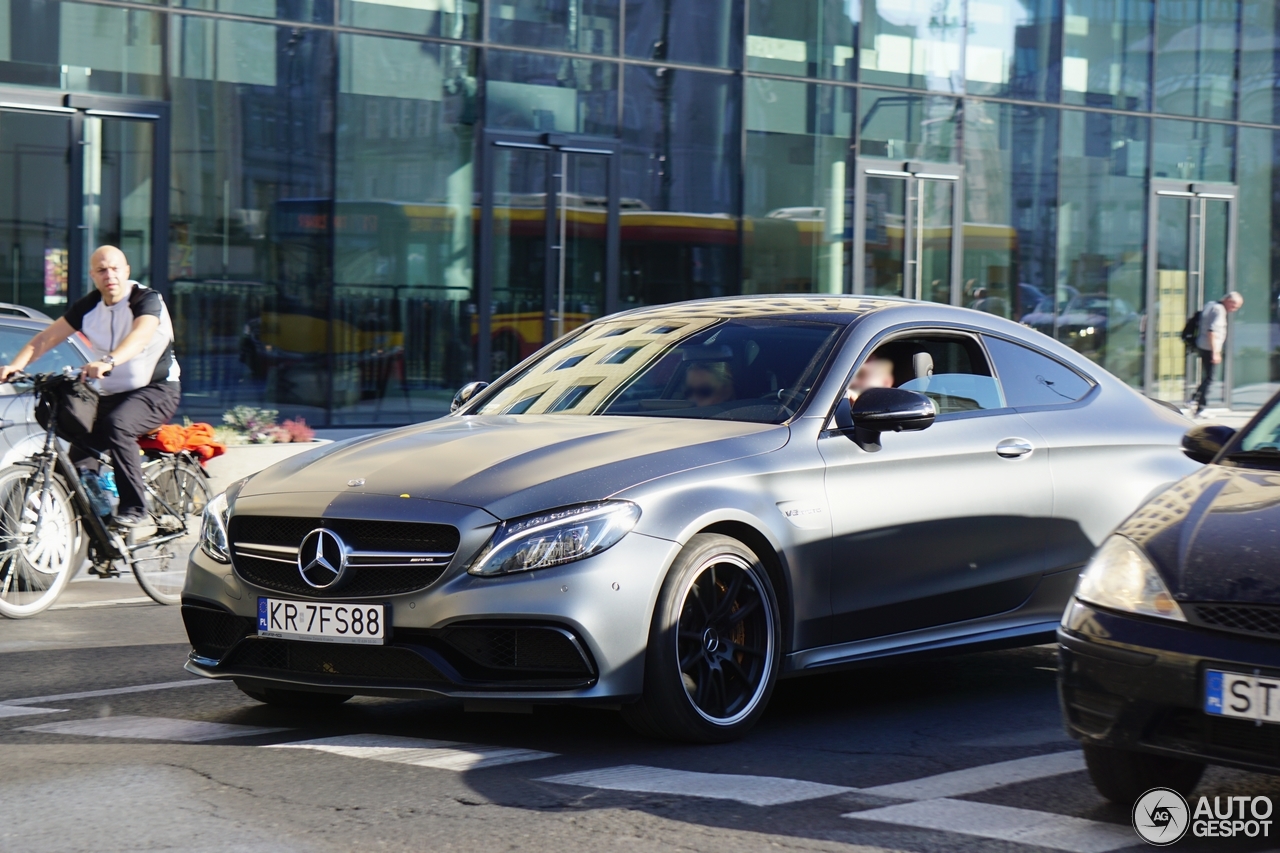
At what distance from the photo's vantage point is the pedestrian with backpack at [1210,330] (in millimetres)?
24812

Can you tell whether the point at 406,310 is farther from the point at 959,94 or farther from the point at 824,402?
the point at 824,402

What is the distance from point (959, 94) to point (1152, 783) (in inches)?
844

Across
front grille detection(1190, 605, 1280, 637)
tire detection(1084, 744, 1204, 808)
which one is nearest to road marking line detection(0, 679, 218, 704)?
tire detection(1084, 744, 1204, 808)

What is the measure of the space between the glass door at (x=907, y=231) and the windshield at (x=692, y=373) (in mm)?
17635

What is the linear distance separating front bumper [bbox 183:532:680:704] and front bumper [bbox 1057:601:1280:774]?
4.47 ft

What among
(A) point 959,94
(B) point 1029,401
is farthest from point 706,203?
(B) point 1029,401

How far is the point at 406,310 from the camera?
20250mm

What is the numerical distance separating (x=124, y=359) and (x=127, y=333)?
39 centimetres

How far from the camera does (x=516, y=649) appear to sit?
17.3 feet

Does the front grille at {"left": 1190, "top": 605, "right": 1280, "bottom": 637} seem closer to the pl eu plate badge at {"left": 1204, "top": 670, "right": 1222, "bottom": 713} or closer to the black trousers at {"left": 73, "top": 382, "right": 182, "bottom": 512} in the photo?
the pl eu plate badge at {"left": 1204, "top": 670, "right": 1222, "bottom": 713}

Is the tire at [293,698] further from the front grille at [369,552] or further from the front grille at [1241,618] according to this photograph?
the front grille at [1241,618]

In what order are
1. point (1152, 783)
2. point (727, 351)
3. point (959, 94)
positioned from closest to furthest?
point (1152, 783)
point (727, 351)
point (959, 94)

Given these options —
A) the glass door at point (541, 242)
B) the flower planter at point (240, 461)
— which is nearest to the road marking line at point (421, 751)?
the flower planter at point (240, 461)

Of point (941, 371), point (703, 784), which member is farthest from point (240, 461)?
point (703, 784)
